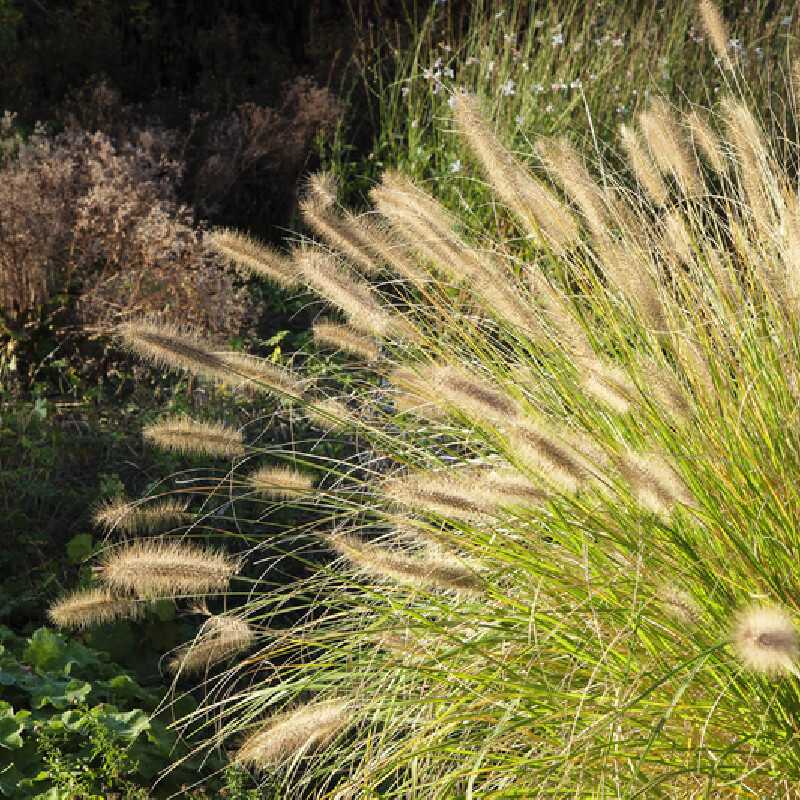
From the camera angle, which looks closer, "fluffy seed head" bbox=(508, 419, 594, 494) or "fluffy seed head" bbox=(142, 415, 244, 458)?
"fluffy seed head" bbox=(508, 419, 594, 494)

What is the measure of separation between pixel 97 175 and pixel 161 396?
1011 mm

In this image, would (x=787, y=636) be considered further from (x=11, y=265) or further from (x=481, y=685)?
(x=11, y=265)

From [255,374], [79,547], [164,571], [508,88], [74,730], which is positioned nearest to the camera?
[164,571]

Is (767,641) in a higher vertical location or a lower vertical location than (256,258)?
lower

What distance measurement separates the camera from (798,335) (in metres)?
2.65

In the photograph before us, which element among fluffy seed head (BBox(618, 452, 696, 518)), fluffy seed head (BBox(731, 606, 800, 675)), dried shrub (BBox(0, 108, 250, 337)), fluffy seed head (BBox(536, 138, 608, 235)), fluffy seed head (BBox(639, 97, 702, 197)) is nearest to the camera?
fluffy seed head (BBox(731, 606, 800, 675))

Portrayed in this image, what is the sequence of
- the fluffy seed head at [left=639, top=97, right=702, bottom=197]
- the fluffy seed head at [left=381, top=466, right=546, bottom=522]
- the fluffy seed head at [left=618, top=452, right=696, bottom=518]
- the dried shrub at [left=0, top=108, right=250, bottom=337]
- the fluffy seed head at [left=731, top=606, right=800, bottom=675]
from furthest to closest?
1. the dried shrub at [left=0, top=108, right=250, bottom=337]
2. the fluffy seed head at [left=639, top=97, right=702, bottom=197]
3. the fluffy seed head at [left=381, top=466, right=546, bottom=522]
4. the fluffy seed head at [left=618, top=452, right=696, bottom=518]
5. the fluffy seed head at [left=731, top=606, right=800, bottom=675]

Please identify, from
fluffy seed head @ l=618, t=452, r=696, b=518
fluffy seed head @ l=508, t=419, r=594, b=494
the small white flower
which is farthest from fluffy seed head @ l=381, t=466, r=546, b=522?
the small white flower

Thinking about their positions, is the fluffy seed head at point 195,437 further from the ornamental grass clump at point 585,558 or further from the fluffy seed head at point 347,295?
the fluffy seed head at point 347,295

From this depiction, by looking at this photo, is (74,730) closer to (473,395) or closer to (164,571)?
(164,571)

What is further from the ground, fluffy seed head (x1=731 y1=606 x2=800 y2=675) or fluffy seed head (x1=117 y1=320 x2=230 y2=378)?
fluffy seed head (x1=117 y1=320 x2=230 y2=378)

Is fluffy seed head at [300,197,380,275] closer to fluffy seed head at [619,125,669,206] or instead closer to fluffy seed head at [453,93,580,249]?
fluffy seed head at [453,93,580,249]

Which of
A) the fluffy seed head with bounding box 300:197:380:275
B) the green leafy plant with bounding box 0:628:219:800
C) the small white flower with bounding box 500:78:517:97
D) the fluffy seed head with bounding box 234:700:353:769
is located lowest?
the green leafy plant with bounding box 0:628:219:800

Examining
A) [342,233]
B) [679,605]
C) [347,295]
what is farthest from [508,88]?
[679,605]
